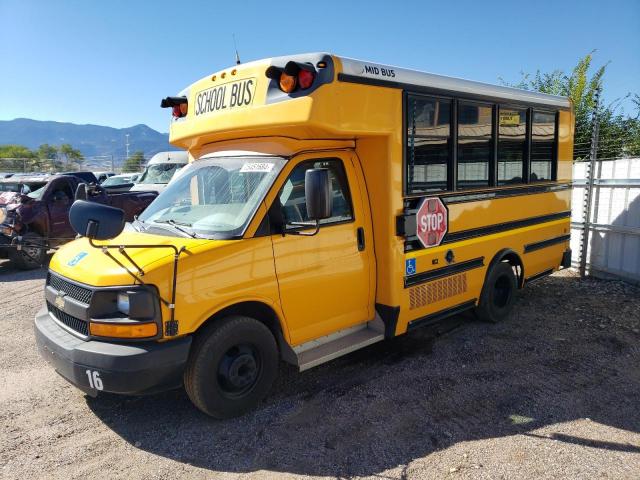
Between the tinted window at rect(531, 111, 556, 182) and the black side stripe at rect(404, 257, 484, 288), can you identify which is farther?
the tinted window at rect(531, 111, 556, 182)

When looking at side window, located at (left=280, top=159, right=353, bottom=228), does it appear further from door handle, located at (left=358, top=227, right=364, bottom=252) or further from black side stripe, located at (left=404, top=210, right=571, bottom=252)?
black side stripe, located at (left=404, top=210, right=571, bottom=252)

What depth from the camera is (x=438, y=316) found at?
5.21 metres

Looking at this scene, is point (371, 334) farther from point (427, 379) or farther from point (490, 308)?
point (490, 308)

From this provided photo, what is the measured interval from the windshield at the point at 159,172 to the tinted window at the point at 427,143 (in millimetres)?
10760

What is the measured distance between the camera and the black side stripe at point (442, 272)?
15.6ft

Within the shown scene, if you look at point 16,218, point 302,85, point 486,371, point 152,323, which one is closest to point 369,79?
point 302,85

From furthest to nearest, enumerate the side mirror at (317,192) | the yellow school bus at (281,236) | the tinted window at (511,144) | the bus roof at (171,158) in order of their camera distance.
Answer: the bus roof at (171,158)
the tinted window at (511,144)
the side mirror at (317,192)
the yellow school bus at (281,236)

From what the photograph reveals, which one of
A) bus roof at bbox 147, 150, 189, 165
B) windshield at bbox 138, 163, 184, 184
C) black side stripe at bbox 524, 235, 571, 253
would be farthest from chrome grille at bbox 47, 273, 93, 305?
bus roof at bbox 147, 150, 189, 165

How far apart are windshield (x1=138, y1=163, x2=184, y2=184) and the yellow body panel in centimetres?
958

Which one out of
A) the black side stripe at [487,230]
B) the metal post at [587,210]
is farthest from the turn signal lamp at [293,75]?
the metal post at [587,210]

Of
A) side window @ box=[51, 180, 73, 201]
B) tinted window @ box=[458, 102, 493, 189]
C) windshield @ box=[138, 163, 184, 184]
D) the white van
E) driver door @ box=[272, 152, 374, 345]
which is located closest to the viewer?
driver door @ box=[272, 152, 374, 345]

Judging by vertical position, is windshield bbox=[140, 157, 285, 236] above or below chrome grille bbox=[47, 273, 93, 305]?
above

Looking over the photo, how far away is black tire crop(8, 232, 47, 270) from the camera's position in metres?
9.57

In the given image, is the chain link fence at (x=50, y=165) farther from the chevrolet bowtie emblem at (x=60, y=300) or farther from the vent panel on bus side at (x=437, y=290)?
the vent panel on bus side at (x=437, y=290)
